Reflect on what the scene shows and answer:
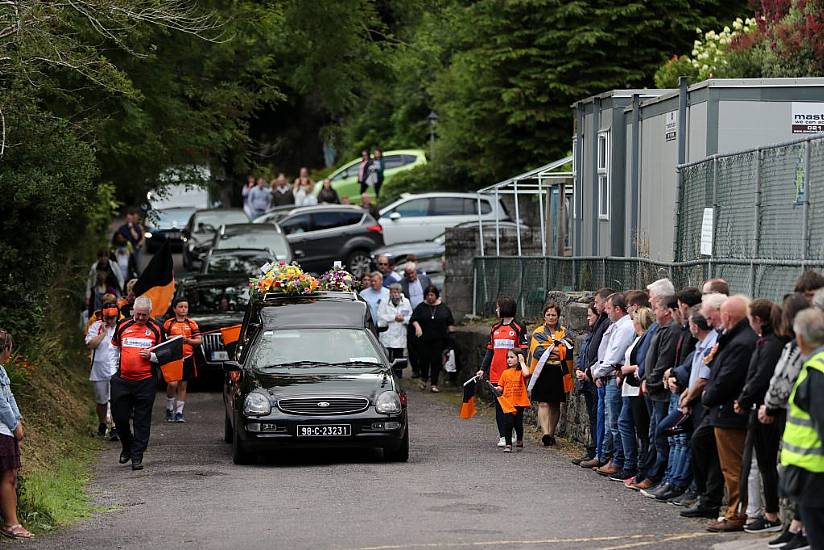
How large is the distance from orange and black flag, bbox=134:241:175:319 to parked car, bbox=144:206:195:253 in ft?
57.3

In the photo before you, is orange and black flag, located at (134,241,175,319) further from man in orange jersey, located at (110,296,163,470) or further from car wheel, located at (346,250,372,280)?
car wheel, located at (346,250,372,280)

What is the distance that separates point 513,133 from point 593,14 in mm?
4080

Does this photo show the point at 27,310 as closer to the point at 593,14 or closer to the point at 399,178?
the point at 593,14

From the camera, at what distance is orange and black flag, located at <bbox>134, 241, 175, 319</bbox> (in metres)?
22.9

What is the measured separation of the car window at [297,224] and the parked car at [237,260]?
24.6 ft

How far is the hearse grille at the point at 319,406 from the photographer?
1546 cm

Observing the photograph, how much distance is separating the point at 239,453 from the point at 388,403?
1.73m

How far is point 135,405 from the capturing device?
16.3m

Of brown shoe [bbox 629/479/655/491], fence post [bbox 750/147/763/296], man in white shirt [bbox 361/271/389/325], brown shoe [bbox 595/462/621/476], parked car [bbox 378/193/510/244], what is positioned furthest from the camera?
parked car [bbox 378/193/510/244]

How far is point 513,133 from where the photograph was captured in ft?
127

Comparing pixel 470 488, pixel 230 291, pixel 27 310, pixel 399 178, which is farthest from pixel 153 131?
pixel 399 178

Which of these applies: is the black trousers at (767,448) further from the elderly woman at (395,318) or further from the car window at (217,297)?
the car window at (217,297)

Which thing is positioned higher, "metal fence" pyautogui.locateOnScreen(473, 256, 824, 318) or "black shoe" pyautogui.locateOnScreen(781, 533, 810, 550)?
"metal fence" pyautogui.locateOnScreen(473, 256, 824, 318)

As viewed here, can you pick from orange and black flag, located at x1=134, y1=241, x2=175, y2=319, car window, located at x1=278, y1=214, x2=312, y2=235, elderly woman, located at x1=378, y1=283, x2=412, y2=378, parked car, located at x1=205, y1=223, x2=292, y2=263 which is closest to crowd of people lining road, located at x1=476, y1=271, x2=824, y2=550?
elderly woman, located at x1=378, y1=283, x2=412, y2=378
